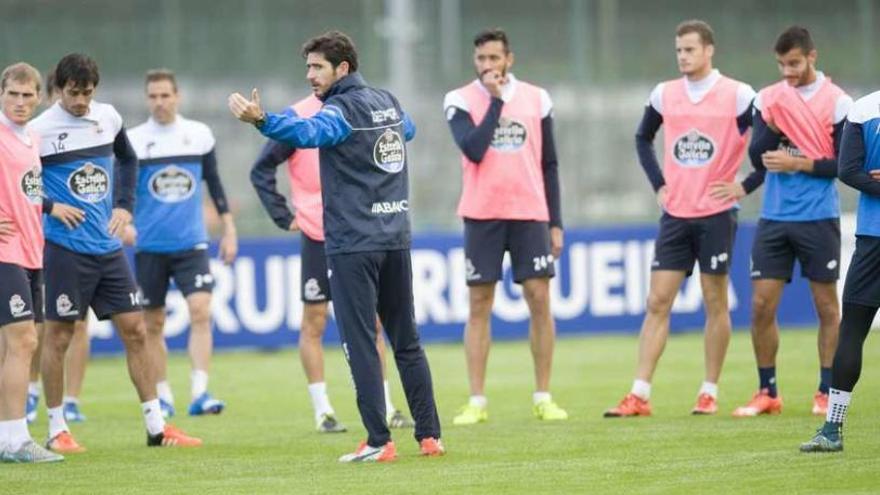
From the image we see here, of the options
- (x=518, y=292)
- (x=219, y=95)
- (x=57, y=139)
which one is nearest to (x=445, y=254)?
(x=518, y=292)

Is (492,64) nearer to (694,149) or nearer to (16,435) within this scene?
(694,149)

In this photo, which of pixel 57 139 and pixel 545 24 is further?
pixel 545 24

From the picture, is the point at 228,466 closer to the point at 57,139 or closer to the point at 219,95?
the point at 57,139

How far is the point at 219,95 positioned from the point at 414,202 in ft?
10.5

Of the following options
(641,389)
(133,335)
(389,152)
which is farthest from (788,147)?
(133,335)

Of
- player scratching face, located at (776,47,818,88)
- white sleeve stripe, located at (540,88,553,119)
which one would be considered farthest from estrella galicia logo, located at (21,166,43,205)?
player scratching face, located at (776,47,818,88)

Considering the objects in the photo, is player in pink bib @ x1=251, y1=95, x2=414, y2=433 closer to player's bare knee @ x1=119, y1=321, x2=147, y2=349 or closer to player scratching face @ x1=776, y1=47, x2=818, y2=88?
player's bare knee @ x1=119, y1=321, x2=147, y2=349

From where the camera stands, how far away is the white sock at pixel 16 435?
10.8m

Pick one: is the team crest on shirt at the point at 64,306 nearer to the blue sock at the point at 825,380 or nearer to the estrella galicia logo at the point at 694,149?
the estrella galicia logo at the point at 694,149

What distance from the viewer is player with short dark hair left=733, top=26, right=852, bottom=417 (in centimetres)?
1207

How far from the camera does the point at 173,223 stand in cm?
1434

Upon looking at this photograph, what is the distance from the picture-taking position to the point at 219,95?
24750 mm

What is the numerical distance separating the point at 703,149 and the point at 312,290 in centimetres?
302

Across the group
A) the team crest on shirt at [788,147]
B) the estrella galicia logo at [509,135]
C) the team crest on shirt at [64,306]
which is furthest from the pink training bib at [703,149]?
the team crest on shirt at [64,306]
